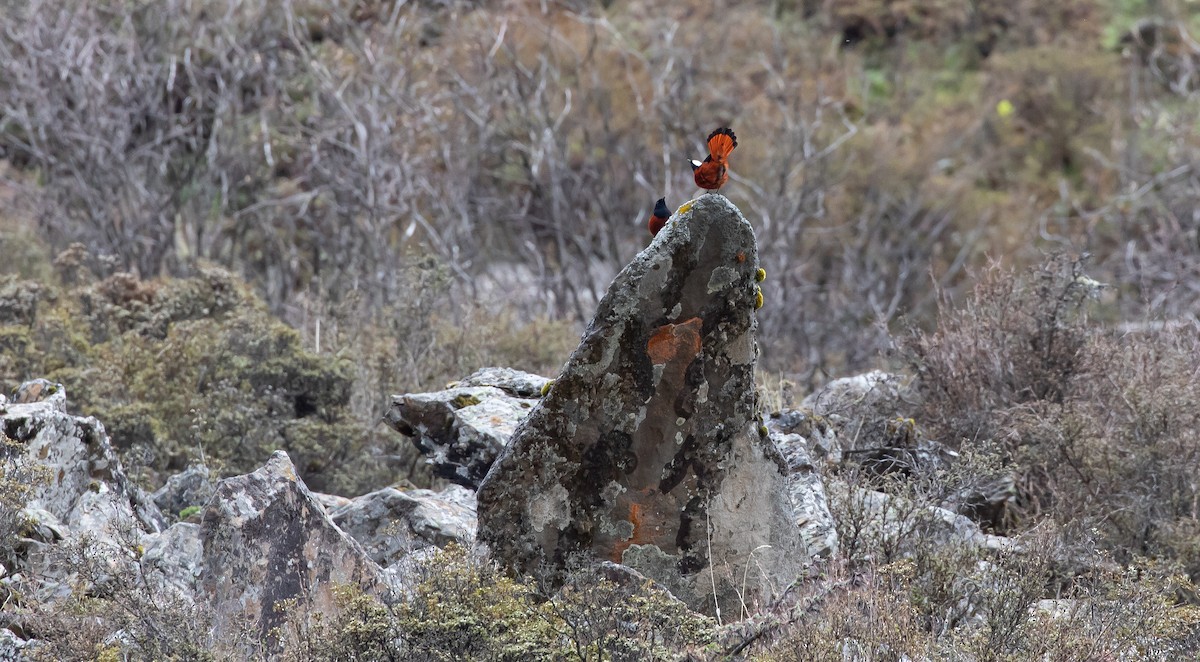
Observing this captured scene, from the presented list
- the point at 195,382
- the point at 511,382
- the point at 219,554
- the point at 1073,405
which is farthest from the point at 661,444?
the point at 195,382

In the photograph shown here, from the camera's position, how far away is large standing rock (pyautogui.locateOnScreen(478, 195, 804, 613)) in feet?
13.8

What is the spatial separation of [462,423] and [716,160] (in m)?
1.60

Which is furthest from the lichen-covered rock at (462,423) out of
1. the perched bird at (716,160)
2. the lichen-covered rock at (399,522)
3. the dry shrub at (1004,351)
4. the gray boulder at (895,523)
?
the dry shrub at (1004,351)

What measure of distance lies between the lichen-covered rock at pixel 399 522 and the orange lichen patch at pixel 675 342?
3.30 feet

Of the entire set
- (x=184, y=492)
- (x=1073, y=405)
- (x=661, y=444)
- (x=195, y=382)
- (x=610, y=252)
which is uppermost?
(x=661, y=444)

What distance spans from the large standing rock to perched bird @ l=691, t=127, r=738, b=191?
0.50 ft

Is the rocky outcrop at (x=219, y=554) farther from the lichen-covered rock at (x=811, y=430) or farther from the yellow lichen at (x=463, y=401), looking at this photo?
the lichen-covered rock at (x=811, y=430)

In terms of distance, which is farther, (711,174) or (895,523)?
(895,523)

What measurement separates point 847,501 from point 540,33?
418 inches

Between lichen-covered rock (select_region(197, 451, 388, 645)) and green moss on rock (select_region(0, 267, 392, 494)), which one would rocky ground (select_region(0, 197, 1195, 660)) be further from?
green moss on rock (select_region(0, 267, 392, 494))

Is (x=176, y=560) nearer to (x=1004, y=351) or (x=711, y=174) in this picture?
(x=711, y=174)

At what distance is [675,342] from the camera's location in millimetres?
4258

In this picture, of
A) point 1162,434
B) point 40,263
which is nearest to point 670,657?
point 1162,434

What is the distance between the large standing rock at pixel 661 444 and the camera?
13.8 ft
